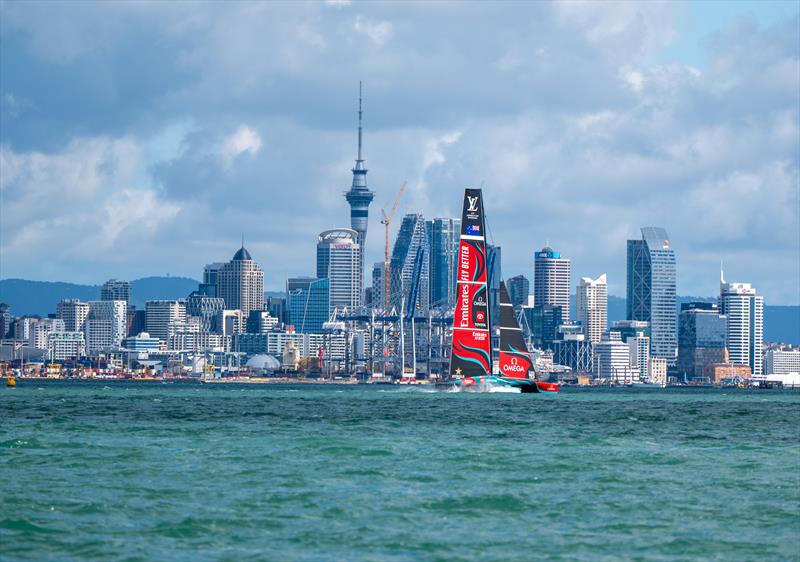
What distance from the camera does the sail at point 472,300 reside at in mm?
169125

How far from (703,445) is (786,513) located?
30.3 metres

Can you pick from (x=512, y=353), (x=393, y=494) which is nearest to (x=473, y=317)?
(x=512, y=353)

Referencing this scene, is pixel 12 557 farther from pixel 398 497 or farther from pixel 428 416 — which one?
pixel 428 416

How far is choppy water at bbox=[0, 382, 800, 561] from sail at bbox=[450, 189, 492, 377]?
78.3 m

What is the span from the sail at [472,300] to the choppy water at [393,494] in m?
78.3

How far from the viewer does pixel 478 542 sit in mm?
43469

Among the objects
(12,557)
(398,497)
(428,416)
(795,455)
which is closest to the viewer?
(12,557)

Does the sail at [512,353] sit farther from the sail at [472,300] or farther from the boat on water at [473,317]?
the sail at [472,300]

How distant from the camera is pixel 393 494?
53.6 metres

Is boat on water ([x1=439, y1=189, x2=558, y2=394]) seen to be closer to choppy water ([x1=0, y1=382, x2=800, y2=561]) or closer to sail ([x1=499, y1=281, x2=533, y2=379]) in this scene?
sail ([x1=499, y1=281, x2=533, y2=379])

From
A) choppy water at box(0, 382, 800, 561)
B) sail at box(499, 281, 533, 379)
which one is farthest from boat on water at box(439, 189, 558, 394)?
choppy water at box(0, 382, 800, 561)

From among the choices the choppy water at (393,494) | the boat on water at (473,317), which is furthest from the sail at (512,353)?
the choppy water at (393,494)

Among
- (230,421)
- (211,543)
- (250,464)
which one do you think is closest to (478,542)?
(211,543)

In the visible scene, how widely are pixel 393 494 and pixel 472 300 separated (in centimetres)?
11748
